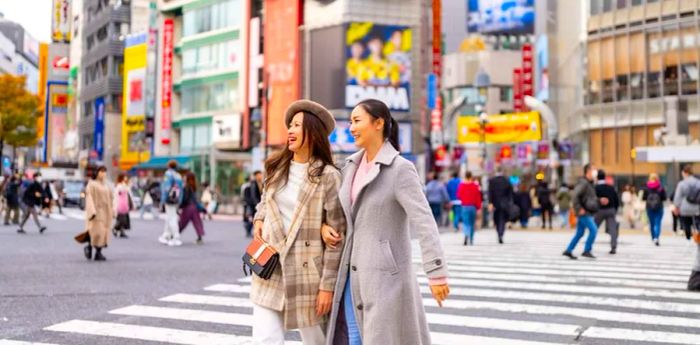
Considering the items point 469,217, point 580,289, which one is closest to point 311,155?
point 580,289

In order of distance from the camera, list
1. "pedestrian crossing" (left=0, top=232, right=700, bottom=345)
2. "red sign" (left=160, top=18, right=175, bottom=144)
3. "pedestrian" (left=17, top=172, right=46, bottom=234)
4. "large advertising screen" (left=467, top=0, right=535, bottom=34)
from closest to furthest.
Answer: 1. "pedestrian crossing" (left=0, top=232, right=700, bottom=345)
2. "pedestrian" (left=17, top=172, right=46, bottom=234)
3. "red sign" (left=160, top=18, right=175, bottom=144)
4. "large advertising screen" (left=467, top=0, right=535, bottom=34)

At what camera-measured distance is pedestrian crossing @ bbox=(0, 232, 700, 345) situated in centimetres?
699

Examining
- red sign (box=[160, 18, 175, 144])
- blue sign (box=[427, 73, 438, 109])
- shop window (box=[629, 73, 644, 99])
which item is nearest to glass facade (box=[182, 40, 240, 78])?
red sign (box=[160, 18, 175, 144])

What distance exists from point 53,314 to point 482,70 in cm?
9717

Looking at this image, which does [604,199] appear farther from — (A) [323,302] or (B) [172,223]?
(A) [323,302]

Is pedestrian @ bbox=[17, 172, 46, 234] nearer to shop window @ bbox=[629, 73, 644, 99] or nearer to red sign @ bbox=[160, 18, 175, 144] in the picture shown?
shop window @ bbox=[629, 73, 644, 99]

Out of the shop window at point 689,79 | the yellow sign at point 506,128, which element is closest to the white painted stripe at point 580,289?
the shop window at point 689,79

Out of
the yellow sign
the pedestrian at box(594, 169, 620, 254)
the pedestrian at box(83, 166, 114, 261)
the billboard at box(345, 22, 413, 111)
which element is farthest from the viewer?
the yellow sign

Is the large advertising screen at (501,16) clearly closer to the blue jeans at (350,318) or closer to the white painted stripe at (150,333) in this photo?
the white painted stripe at (150,333)

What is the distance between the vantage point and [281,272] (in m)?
4.03

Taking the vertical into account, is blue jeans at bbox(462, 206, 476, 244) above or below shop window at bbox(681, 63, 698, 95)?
below

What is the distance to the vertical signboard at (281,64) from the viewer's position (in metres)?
52.1

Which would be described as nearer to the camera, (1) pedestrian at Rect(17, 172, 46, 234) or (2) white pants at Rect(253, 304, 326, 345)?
(2) white pants at Rect(253, 304, 326, 345)

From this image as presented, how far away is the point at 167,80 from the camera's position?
6319 centimetres
